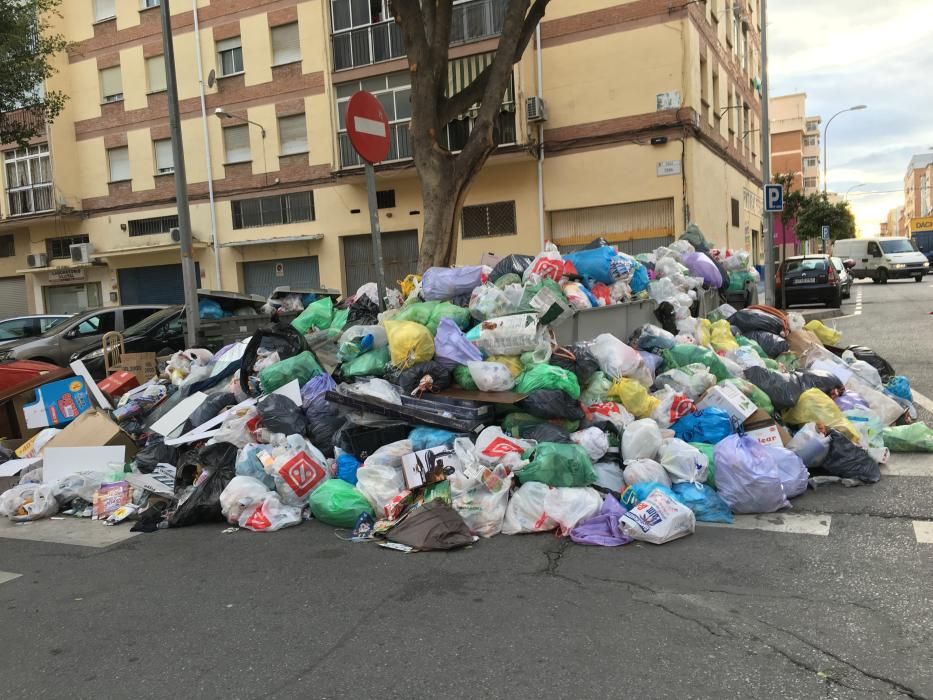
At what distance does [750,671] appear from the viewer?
2.59 m

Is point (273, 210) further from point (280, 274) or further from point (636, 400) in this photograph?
point (636, 400)

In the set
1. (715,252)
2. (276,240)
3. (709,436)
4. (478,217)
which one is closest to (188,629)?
(709,436)

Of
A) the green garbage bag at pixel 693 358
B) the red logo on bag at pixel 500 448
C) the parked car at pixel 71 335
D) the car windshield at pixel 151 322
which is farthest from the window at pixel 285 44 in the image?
the red logo on bag at pixel 500 448

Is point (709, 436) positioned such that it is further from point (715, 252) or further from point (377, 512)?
point (715, 252)

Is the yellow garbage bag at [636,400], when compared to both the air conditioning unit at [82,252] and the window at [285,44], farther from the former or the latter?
the air conditioning unit at [82,252]

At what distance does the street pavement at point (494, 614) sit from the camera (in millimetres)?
2619

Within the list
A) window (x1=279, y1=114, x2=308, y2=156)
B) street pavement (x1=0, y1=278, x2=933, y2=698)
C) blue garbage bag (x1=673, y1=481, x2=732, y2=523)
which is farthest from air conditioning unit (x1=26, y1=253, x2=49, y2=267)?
blue garbage bag (x1=673, y1=481, x2=732, y2=523)

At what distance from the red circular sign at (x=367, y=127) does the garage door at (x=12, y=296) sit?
25719 mm

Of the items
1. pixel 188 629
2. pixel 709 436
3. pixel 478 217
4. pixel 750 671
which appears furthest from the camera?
pixel 478 217

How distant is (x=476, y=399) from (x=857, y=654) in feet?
9.66

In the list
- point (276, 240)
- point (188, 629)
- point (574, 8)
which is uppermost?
point (574, 8)

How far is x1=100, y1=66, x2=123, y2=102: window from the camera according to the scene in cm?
2397

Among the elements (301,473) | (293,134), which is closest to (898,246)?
(293,134)

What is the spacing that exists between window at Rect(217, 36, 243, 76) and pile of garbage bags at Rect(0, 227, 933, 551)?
17.8 metres
